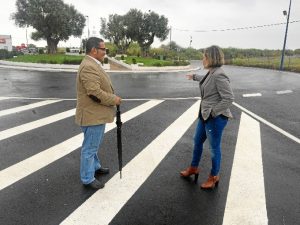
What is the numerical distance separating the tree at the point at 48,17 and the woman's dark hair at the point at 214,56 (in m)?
35.6

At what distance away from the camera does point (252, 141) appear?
22.3ft

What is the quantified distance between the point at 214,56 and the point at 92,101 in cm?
178

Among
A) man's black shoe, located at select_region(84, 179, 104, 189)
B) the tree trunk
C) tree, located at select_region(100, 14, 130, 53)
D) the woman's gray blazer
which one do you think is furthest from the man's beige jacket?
tree, located at select_region(100, 14, 130, 53)

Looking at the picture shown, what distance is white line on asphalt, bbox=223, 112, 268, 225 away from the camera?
12.1 ft

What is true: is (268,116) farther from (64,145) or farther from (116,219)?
(116,219)

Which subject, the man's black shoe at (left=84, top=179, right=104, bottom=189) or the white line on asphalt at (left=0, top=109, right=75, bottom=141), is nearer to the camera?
the man's black shoe at (left=84, top=179, right=104, bottom=189)

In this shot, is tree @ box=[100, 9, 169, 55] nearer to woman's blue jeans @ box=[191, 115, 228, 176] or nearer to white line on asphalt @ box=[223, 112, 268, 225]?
white line on asphalt @ box=[223, 112, 268, 225]

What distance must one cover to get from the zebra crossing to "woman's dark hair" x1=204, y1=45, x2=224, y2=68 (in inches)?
70.6

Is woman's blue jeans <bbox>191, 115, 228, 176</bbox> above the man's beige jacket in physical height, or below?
below

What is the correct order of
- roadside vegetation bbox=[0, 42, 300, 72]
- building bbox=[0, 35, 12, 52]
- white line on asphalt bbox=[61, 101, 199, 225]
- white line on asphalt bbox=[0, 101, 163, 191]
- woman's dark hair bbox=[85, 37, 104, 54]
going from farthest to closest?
building bbox=[0, 35, 12, 52] → roadside vegetation bbox=[0, 42, 300, 72] → white line on asphalt bbox=[0, 101, 163, 191] → woman's dark hair bbox=[85, 37, 104, 54] → white line on asphalt bbox=[61, 101, 199, 225]

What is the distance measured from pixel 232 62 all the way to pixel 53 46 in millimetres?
28039

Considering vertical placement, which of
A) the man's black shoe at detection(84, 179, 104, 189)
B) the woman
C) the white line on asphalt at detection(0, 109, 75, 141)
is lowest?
the white line on asphalt at detection(0, 109, 75, 141)

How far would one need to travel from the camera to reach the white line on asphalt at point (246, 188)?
3695 millimetres

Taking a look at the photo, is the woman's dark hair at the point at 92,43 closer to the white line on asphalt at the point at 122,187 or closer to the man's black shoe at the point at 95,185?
the man's black shoe at the point at 95,185
